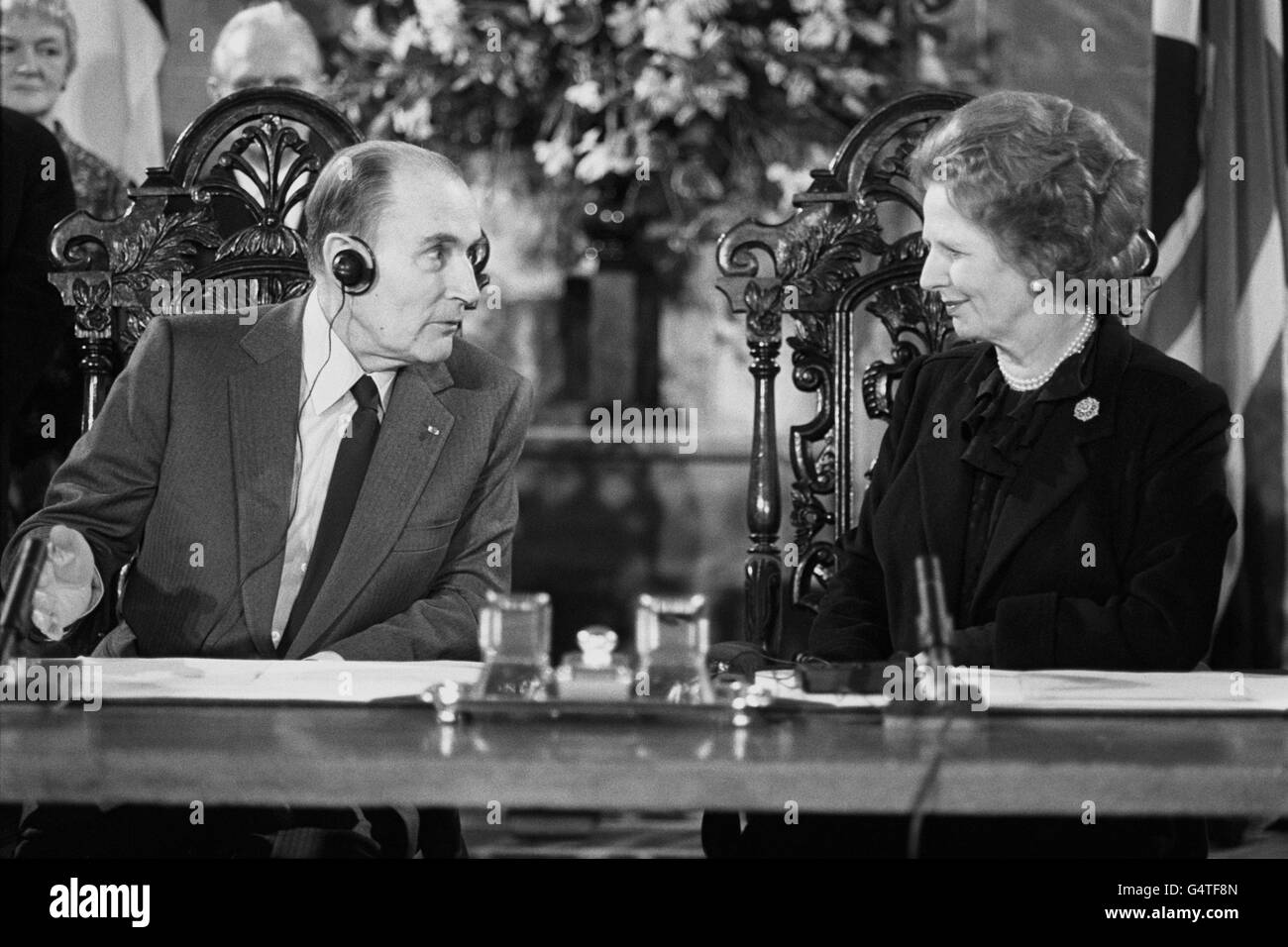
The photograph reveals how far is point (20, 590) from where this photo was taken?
1723 mm

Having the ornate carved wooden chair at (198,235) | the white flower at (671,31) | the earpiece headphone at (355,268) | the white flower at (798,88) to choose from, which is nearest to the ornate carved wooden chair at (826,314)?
the earpiece headphone at (355,268)

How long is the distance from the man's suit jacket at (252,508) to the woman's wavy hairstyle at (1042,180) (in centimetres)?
82

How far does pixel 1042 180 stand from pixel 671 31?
95.3 inches

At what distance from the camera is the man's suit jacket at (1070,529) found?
2186 mm

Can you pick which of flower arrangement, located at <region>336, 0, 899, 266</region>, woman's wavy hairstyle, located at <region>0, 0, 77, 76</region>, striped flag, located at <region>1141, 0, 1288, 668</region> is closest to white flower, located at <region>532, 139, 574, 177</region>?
flower arrangement, located at <region>336, 0, 899, 266</region>

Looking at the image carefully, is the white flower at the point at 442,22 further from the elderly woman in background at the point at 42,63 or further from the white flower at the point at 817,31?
the elderly woman in background at the point at 42,63

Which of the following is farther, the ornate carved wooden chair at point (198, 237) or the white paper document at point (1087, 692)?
the ornate carved wooden chair at point (198, 237)

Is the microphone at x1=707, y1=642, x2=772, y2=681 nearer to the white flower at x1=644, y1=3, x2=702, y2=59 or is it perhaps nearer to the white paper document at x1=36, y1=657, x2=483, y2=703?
the white paper document at x1=36, y1=657, x2=483, y2=703

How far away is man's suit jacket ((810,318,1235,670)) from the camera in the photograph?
7.17 ft

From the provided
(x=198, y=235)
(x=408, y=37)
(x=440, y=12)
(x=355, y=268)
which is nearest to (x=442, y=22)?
(x=440, y=12)

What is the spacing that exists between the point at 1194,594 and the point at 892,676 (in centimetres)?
51

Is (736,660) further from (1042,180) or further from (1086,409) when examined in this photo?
(1042,180)
